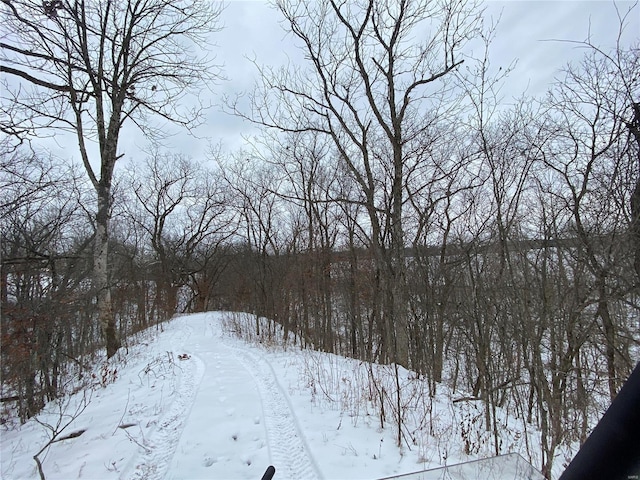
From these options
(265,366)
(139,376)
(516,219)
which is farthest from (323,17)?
(139,376)

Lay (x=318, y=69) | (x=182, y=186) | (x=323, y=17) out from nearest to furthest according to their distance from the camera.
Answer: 1. (x=323, y=17)
2. (x=318, y=69)
3. (x=182, y=186)

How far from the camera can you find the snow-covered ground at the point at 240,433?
373 centimetres

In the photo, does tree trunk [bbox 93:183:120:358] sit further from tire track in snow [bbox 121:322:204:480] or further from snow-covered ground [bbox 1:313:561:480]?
tire track in snow [bbox 121:322:204:480]

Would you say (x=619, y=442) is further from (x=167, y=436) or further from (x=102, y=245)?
(x=102, y=245)

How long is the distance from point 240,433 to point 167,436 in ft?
3.24

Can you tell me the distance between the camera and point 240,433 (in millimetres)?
4496

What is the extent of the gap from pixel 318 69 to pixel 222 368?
370 inches

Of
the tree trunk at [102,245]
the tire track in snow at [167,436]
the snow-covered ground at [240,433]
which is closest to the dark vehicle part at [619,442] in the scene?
the snow-covered ground at [240,433]

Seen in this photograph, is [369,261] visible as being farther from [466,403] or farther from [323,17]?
[323,17]

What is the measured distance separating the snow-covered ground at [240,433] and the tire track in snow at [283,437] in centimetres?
1

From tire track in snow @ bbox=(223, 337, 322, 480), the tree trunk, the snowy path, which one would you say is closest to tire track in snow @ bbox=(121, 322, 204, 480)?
the snowy path

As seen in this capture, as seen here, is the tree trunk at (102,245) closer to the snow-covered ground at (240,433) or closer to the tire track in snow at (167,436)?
the snow-covered ground at (240,433)

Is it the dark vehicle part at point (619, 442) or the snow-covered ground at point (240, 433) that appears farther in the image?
the snow-covered ground at point (240, 433)

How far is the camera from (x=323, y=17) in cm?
999
